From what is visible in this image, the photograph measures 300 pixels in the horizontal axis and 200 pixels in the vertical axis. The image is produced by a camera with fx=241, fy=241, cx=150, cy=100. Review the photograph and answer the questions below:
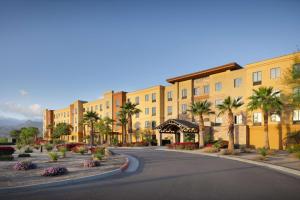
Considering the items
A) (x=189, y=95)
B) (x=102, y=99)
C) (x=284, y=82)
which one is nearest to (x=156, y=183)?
(x=284, y=82)

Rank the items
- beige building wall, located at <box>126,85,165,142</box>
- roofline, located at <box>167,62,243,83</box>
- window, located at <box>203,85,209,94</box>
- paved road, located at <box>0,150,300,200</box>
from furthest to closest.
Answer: beige building wall, located at <box>126,85,165,142</box> < window, located at <box>203,85,209,94</box> < roofline, located at <box>167,62,243,83</box> < paved road, located at <box>0,150,300,200</box>

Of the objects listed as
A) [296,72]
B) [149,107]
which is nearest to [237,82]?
[296,72]

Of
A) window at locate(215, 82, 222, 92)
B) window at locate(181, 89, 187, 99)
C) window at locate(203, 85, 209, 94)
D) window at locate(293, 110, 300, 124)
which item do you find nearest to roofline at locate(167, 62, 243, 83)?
window at locate(203, 85, 209, 94)

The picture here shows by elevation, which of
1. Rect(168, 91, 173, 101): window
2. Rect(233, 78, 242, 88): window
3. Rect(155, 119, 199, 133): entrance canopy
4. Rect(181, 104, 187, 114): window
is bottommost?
Rect(155, 119, 199, 133): entrance canopy

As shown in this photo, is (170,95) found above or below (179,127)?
above

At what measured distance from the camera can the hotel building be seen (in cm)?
3572

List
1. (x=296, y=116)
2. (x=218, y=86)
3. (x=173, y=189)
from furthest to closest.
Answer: (x=218, y=86), (x=296, y=116), (x=173, y=189)

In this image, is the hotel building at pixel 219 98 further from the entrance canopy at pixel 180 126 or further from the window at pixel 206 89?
the entrance canopy at pixel 180 126

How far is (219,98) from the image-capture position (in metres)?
45.0

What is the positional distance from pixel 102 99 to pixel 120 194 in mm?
68172

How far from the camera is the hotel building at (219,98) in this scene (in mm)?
35719

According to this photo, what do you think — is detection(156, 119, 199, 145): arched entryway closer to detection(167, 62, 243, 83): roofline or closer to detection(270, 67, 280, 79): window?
detection(167, 62, 243, 83): roofline

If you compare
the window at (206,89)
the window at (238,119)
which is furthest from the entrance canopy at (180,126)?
the window at (206,89)

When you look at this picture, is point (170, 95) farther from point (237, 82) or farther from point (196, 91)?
point (237, 82)
